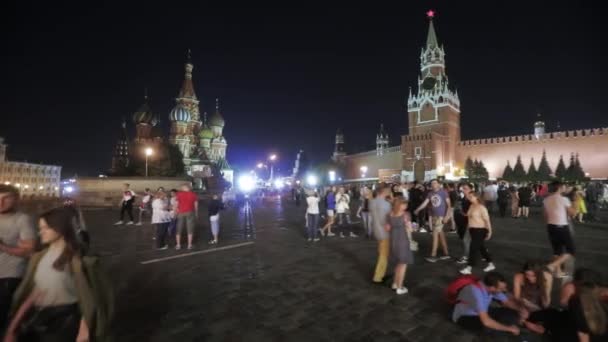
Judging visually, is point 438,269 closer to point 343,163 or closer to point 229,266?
point 229,266

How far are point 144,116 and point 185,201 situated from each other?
4104cm

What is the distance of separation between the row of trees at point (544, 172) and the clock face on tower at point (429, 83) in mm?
23653

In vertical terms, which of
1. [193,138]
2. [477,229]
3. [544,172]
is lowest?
[477,229]

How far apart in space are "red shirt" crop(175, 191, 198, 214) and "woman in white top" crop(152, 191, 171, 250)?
39 cm

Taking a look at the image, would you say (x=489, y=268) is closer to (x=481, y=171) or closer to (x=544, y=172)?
(x=544, y=172)

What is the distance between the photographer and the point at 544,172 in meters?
48.6

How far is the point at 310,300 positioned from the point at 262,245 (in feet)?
14.0

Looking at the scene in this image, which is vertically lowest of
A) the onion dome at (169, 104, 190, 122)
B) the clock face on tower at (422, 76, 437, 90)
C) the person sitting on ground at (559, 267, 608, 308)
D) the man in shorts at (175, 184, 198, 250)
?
the person sitting on ground at (559, 267, 608, 308)

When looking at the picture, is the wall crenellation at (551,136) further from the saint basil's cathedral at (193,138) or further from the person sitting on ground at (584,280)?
the person sitting on ground at (584,280)

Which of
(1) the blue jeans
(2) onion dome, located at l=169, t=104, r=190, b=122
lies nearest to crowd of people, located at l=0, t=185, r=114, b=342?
(1) the blue jeans

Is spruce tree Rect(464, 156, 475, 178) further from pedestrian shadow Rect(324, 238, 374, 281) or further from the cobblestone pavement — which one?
pedestrian shadow Rect(324, 238, 374, 281)

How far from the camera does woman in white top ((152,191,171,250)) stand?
26.4ft

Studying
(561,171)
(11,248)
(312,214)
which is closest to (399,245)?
(11,248)

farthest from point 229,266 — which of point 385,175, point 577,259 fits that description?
point 385,175
